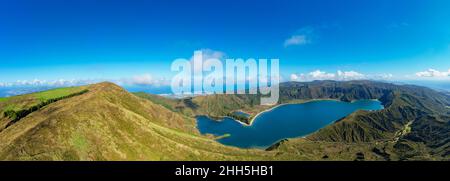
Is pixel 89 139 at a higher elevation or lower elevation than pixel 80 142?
higher

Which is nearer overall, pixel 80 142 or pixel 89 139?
pixel 80 142

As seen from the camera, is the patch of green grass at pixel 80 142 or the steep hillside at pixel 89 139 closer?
the steep hillside at pixel 89 139

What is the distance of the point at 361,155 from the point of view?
19912cm

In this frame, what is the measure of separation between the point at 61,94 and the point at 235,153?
440ft

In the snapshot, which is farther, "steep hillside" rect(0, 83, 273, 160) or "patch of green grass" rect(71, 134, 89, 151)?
"patch of green grass" rect(71, 134, 89, 151)

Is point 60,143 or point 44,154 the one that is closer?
point 44,154

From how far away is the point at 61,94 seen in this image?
196 meters
